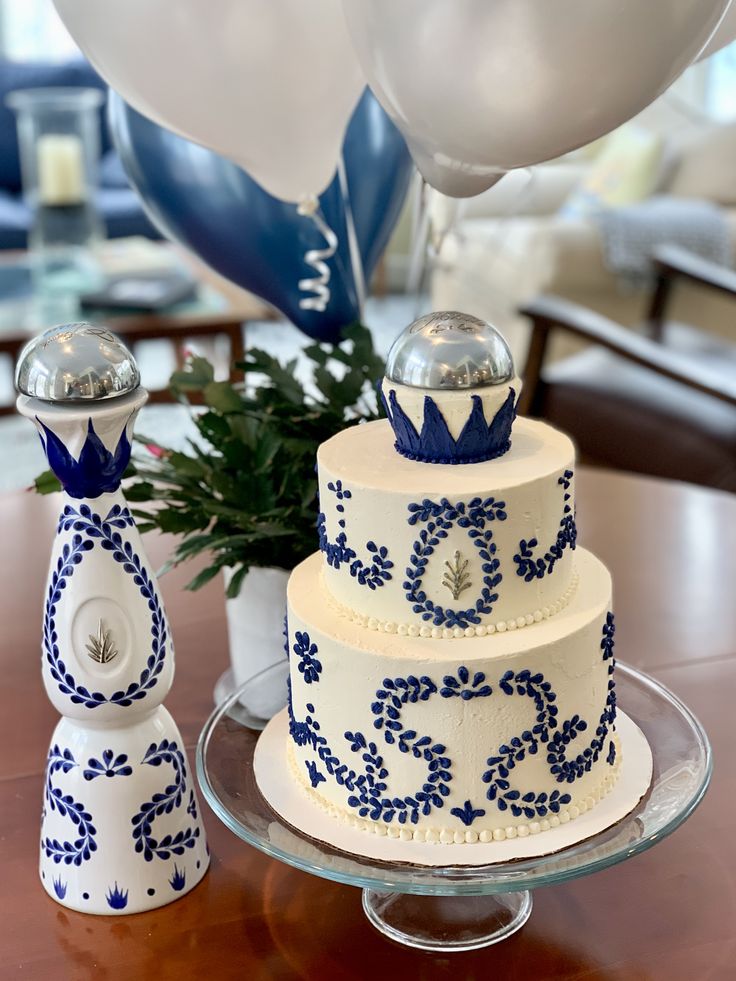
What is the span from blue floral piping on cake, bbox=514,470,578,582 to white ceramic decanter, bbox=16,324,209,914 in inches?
9.2

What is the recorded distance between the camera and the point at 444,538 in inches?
27.6

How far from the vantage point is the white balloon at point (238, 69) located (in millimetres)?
838

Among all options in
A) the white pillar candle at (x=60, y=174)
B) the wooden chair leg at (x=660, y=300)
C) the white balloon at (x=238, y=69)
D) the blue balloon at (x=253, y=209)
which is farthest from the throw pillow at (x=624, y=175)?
the white balloon at (x=238, y=69)

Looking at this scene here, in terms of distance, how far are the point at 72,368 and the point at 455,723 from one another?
0.98 feet

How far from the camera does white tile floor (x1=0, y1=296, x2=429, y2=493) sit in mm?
3201

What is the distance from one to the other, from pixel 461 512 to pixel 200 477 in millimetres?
296

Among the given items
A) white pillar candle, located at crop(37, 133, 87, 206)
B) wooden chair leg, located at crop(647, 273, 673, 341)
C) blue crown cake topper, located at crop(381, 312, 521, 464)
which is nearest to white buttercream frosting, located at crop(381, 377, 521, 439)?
blue crown cake topper, located at crop(381, 312, 521, 464)

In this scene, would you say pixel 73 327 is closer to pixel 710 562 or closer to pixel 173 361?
pixel 710 562

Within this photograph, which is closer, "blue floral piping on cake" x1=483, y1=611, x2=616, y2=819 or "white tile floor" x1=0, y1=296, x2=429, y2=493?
"blue floral piping on cake" x1=483, y1=611, x2=616, y2=819

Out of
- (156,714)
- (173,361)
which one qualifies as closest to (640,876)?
(156,714)

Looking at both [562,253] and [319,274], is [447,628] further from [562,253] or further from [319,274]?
[562,253]

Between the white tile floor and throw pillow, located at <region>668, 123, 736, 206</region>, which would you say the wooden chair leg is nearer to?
the white tile floor

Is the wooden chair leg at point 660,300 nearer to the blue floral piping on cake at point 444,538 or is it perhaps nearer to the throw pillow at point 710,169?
the throw pillow at point 710,169

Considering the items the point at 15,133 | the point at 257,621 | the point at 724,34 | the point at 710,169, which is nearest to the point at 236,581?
the point at 257,621
